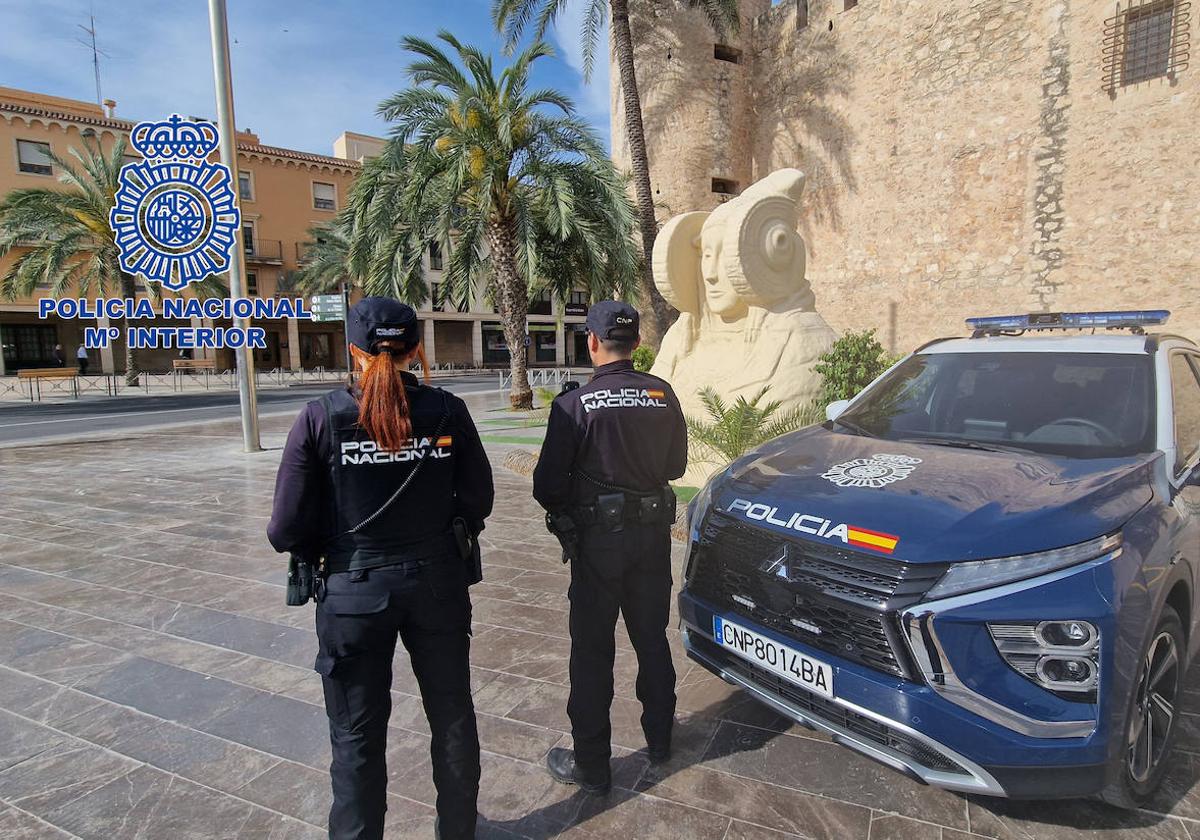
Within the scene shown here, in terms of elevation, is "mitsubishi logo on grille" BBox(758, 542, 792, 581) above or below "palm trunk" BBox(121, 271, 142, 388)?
below

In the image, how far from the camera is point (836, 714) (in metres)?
2.29

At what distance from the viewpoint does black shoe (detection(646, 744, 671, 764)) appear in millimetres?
2736

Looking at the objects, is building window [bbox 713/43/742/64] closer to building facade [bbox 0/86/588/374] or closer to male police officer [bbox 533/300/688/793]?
building facade [bbox 0/86/588/374]

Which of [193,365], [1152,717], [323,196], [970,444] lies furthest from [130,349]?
[1152,717]

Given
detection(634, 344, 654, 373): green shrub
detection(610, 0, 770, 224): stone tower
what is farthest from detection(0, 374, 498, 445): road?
detection(610, 0, 770, 224): stone tower

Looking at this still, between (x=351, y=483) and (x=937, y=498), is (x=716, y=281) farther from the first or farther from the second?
(x=351, y=483)

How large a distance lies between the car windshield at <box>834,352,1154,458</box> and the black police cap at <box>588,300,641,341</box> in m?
1.37

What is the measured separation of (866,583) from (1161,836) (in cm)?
131

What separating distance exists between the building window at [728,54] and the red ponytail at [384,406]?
2504cm

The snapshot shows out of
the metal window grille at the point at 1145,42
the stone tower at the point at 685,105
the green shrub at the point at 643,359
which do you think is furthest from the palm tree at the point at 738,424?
→ the stone tower at the point at 685,105

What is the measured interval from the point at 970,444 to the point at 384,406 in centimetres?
244

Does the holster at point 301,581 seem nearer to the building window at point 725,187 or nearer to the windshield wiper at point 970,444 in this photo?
the windshield wiper at point 970,444

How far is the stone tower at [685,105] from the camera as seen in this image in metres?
21.9

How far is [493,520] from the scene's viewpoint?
6.64 metres
